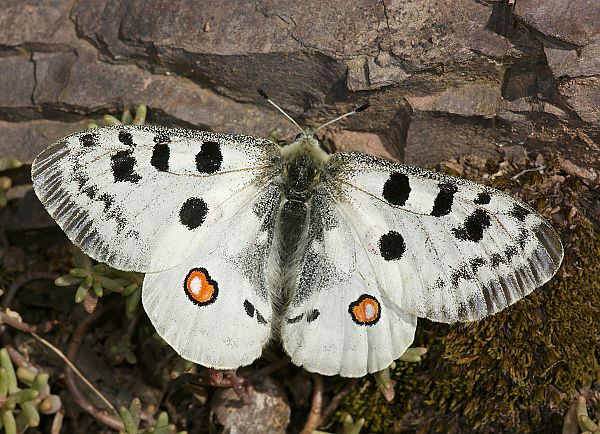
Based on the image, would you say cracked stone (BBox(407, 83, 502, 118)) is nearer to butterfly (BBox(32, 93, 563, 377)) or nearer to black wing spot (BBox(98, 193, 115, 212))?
butterfly (BBox(32, 93, 563, 377))

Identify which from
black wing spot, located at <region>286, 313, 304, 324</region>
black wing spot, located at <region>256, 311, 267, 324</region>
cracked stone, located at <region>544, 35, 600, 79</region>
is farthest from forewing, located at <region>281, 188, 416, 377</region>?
cracked stone, located at <region>544, 35, 600, 79</region>

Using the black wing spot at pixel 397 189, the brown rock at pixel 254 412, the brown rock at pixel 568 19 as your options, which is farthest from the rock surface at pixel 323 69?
the brown rock at pixel 254 412

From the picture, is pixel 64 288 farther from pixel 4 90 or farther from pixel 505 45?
pixel 505 45

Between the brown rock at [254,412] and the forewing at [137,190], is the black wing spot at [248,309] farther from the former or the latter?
the brown rock at [254,412]

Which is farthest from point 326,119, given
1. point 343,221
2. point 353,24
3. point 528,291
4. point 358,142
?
point 528,291

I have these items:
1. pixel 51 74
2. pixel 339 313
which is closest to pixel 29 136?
pixel 51 74
